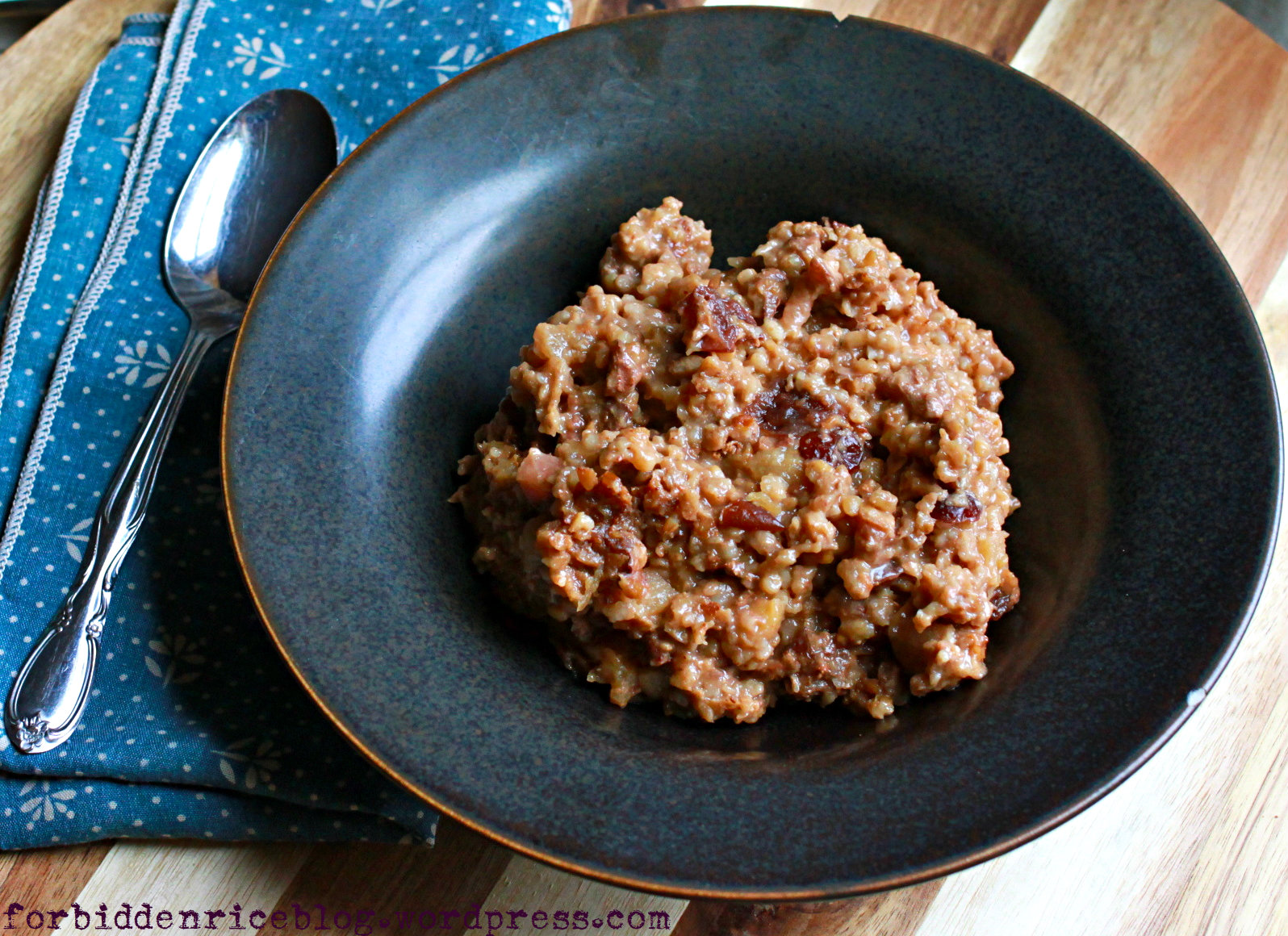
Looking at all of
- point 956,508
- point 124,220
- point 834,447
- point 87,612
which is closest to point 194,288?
point 124,220

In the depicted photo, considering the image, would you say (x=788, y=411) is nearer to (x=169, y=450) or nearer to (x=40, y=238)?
(x=169, y=450)

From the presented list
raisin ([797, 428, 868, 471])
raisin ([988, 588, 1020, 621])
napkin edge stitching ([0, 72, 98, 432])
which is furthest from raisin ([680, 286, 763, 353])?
napkin edge stitching ([0, 72, 98, 432])

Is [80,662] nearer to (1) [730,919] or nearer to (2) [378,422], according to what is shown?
(2) [378,422]

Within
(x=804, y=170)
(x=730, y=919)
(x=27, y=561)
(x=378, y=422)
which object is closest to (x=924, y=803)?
(x=730, y=919)

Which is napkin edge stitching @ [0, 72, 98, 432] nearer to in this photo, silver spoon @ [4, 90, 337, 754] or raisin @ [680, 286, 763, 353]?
silver spoon @ [4, 90, 337, 754]

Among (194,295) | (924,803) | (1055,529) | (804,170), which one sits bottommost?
(194,295)

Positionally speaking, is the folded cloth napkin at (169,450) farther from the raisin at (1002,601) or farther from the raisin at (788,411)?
the raisin at (1002,601)
